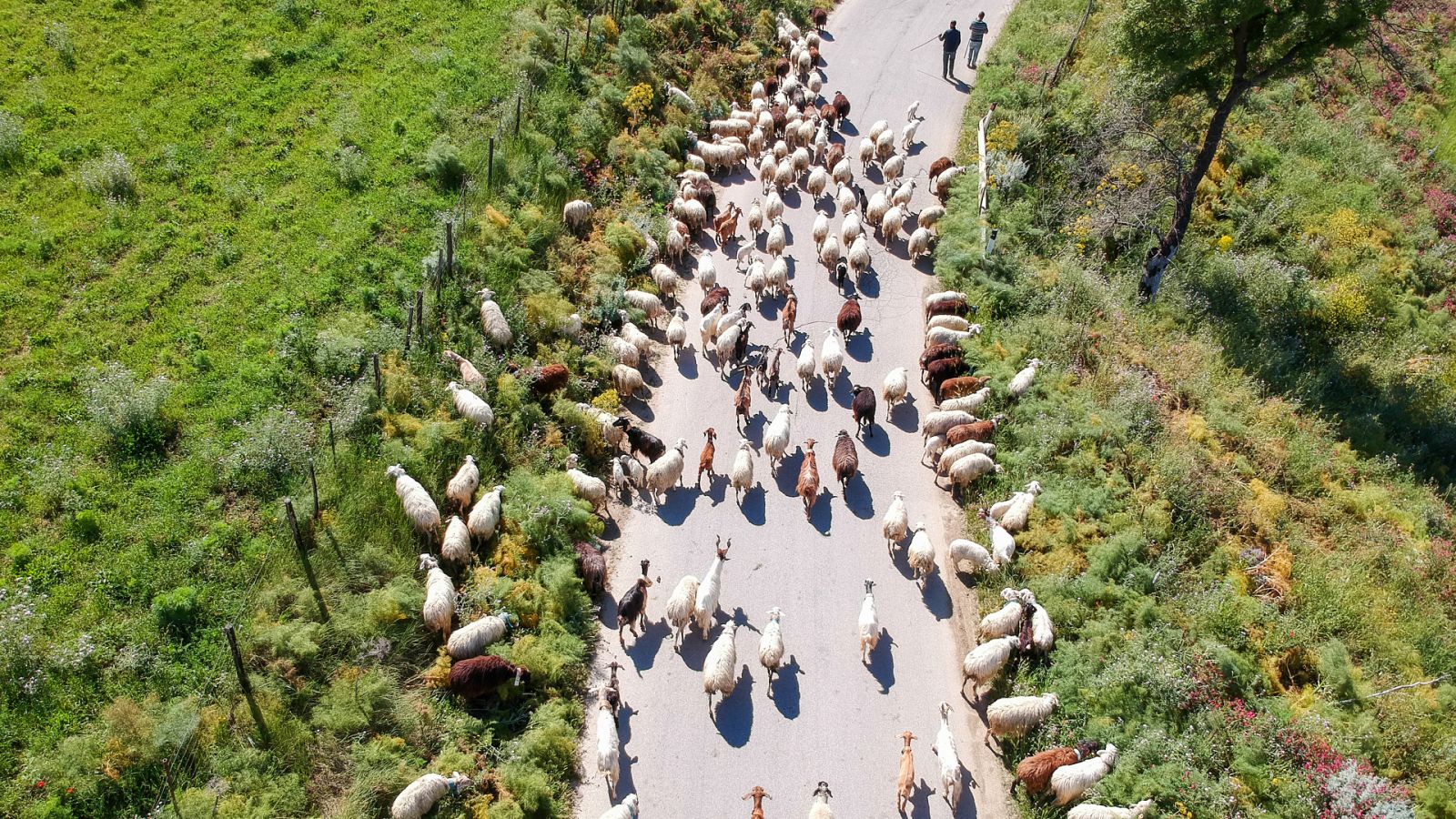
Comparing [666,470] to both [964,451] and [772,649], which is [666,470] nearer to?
[772,649]

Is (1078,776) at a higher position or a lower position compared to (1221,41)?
lower

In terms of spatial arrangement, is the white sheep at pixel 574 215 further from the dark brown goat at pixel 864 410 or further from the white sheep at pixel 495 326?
the dark brown goat at pixel 864 410

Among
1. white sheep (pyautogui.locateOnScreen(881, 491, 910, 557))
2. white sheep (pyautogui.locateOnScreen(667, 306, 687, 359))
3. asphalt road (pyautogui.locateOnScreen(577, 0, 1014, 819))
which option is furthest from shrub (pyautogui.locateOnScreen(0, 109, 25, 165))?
white sheep (pyautogui.locateOnScreen(881, 491, 910, 557))

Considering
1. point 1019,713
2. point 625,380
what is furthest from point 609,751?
point 625,380

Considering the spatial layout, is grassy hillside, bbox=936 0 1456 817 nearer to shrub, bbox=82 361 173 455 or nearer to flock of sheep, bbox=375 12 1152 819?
flock of sheep, bbox=375 12 1152 819

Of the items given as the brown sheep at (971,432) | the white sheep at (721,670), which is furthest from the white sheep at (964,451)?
the white sheep at (721,670)

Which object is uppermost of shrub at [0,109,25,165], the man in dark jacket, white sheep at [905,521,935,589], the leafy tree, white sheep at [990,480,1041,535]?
the leafy tree
